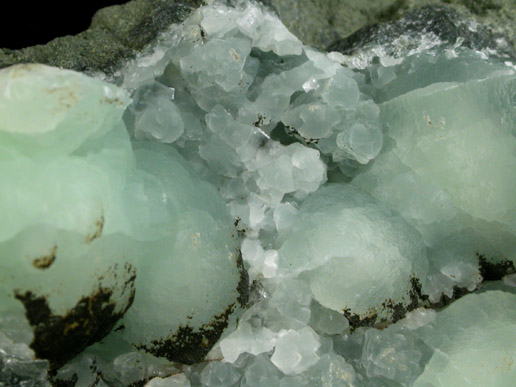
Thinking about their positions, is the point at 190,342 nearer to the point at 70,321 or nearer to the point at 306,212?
the point at 70,321

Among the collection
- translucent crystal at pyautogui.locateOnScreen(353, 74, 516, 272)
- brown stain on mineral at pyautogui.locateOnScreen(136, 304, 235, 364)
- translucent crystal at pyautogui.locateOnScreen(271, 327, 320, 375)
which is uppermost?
translucent crystal at pyautogui.locateOnScreen(353, 74, 516, 272)

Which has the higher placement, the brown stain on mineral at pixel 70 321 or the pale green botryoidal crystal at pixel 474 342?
the brown stain on mineral at pixel 70 321

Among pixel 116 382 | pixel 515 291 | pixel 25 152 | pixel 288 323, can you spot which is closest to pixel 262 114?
pixel 288 323

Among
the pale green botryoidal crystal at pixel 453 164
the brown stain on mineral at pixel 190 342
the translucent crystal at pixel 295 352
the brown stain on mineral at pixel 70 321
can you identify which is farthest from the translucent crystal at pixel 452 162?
the brown stain on mineral at pixel 70 321

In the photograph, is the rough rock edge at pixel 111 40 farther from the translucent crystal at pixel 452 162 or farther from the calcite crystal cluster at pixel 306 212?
the translucent crystal at pixel 452 162

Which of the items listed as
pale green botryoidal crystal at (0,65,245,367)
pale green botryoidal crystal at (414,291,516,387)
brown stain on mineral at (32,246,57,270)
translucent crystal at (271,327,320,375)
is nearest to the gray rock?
pale green botryoidal crystal at (0,65,245,367)

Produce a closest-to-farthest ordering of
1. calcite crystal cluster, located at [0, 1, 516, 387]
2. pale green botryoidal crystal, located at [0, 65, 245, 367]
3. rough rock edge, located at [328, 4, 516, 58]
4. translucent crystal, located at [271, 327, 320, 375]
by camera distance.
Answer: pale green botryoidal crystal, located at [0, 65, 245, 367] → calcite crystal cluster, located at [0, 1, 516, 387] → translucent crystal, located at [271, 327, 320, 375] → rough rock edge, located at [328, 4, 516, 58]

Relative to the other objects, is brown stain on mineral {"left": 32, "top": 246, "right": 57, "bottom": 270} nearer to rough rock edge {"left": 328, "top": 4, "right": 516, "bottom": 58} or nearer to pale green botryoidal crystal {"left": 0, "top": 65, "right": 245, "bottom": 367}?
pale green botryoidal crystal {"left": 0, "top": 65, "right": 245, "bottom": 367}
